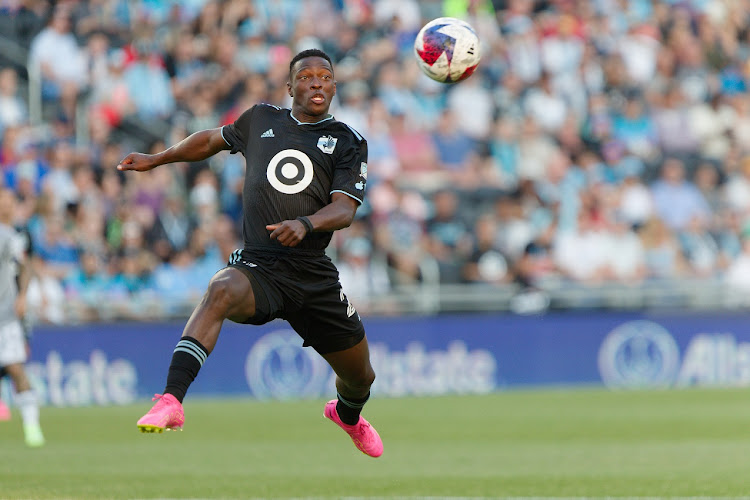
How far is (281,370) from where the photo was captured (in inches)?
720

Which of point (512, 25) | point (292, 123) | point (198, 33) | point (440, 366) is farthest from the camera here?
point (512, 25)

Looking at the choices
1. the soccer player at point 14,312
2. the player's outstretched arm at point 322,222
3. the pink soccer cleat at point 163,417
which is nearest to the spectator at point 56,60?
the soccer player at point 14,312

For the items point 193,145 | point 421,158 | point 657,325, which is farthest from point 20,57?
point 193,145

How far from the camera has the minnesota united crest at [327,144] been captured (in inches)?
312

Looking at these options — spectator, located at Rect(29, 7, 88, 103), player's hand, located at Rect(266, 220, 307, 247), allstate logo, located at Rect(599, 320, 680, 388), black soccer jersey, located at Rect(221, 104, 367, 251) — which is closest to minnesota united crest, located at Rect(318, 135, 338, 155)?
black soccer jersey, located at Rect(221, 104, 367, 251)

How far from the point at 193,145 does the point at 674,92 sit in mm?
16205

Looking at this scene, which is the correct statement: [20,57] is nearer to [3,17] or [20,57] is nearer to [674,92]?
[3,17]

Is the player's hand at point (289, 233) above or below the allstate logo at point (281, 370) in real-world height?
above

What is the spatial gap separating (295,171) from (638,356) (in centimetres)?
1281

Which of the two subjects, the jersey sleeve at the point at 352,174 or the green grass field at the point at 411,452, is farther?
the green grass field at the point at 411,452

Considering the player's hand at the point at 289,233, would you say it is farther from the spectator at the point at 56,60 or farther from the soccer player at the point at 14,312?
the spectator at the point at 56,60

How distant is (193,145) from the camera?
26.9 feet

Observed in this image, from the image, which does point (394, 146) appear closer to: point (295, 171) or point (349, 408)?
point (349, 408)

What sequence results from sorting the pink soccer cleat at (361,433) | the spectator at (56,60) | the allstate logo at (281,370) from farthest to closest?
the spectator at (56,60) < the allstate logo at (281,370) < the pink soccer cleat at (361,433)
